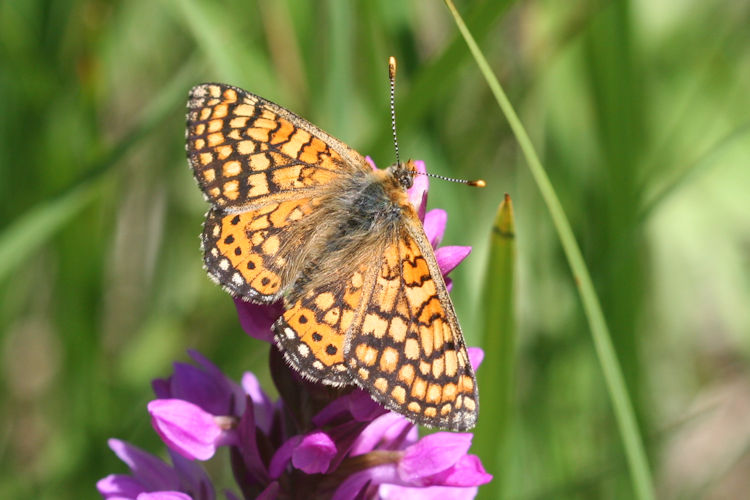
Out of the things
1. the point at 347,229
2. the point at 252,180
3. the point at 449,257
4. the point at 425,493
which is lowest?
the point at 425,493

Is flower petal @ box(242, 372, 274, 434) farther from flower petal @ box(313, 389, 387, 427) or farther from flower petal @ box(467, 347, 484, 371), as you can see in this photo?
flower petal @ box(467, 347, 484, 371)

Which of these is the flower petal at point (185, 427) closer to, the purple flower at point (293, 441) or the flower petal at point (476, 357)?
the purple flower at point (293, 441)

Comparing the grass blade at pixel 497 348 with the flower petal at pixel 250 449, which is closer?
the flower petal at pixel 250 449

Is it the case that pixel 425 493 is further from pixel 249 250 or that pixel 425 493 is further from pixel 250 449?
pixel 249 250

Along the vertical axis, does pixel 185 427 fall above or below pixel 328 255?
below

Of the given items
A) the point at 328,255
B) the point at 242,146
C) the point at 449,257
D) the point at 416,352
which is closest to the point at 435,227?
the point at 449,257

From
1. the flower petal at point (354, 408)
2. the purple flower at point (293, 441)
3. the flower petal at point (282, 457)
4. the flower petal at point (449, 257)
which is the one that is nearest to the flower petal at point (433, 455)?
the purple flower at point (293, 441)

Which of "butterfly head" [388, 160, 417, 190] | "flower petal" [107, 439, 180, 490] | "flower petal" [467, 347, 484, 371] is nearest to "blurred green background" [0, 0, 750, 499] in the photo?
"flower petal" [467, 347, 484, 371]
